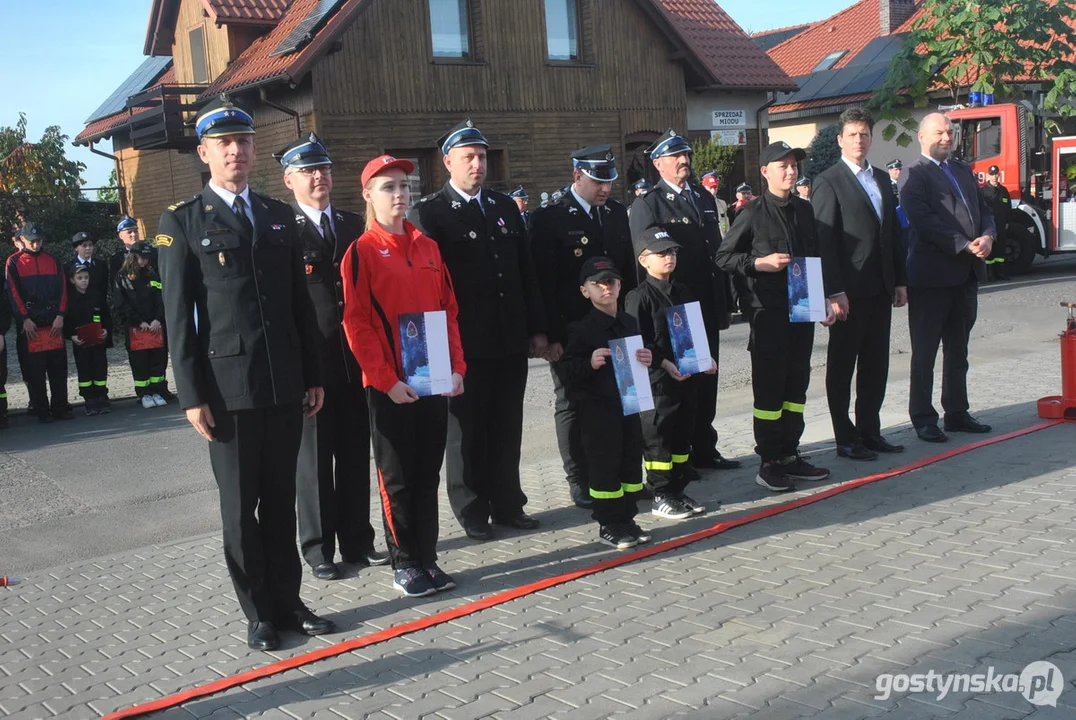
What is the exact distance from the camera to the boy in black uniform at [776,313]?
22.6ft

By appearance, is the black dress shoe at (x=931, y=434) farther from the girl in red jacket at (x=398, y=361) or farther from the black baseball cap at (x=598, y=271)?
the girl in red jacket at (x=398, y=361)

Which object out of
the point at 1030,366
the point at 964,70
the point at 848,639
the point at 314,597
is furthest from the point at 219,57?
the point at 848,639

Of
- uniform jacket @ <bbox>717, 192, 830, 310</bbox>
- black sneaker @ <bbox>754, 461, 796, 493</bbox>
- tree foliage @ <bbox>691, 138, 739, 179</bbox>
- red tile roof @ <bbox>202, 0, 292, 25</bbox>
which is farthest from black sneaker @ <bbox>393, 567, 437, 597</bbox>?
red tile roof @ <bbox>202, 0, 292, 25</bbox>

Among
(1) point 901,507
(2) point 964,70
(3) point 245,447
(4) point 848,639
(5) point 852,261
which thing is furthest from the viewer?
(2) point 964,70

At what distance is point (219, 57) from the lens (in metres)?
25.0

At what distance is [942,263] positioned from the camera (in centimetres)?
799

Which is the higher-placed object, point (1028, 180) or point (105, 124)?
point (105, 124)

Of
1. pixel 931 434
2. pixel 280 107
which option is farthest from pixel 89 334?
pixel 280 107

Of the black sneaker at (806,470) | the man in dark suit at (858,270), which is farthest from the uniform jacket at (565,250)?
the black sneaker at (806,470)

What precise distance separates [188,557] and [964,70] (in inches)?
795

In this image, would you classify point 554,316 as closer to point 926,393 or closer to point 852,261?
point 852,261

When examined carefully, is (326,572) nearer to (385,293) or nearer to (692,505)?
(385,293)

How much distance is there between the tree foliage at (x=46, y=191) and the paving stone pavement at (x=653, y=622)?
1957 centimetres

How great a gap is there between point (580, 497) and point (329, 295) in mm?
2179
